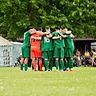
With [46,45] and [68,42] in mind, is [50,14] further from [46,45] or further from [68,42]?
[46,45]

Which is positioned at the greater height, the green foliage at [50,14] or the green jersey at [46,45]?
the green foliage at [50,14]

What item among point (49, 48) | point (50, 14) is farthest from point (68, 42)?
point (50, 14)

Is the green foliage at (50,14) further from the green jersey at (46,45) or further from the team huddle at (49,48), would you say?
the green jersey at (46,45)

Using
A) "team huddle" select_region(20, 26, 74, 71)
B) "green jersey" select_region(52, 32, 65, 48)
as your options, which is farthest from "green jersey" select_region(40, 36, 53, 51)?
"green jersey" select_region(52, 32, 65, 48)

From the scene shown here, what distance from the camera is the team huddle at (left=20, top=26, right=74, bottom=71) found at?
80.2ft

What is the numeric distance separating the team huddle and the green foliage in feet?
81.3

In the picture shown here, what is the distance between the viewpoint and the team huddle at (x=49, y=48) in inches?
963

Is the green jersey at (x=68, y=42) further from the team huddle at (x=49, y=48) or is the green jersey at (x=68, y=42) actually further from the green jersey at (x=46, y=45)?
the green jersey at (x=46, y=45)

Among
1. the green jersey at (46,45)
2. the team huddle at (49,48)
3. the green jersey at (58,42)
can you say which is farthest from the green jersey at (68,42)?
the green jersey at (46,45)

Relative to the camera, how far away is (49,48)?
2452 centimetres

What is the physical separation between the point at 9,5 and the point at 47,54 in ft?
87.6

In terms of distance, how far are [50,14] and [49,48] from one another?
2621cm

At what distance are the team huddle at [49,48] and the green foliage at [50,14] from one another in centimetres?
2477

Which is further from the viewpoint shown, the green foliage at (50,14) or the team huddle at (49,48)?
the green foliage at (50,14)
